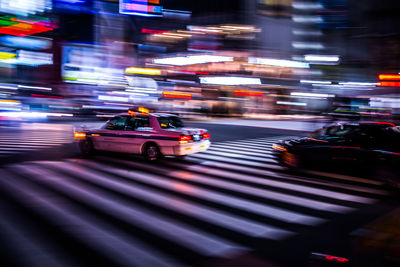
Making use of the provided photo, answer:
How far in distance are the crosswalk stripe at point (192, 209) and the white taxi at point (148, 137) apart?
2015 mm

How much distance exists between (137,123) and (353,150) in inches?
227

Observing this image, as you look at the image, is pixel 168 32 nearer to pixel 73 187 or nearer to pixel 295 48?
pixel 295 48

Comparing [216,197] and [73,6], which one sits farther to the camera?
[73,6]

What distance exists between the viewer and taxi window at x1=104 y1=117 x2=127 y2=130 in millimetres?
9664

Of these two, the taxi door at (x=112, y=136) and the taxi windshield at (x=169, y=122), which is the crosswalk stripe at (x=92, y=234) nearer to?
the taxi door at (x=112, y=136)

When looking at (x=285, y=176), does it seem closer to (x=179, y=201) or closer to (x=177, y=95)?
(x=179, y=201)

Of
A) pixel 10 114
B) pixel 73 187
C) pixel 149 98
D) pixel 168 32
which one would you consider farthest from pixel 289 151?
pixel 168 32

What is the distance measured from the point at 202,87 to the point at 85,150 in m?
31.5

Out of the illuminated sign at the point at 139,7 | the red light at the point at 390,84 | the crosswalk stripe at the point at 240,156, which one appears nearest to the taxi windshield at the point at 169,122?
the crosswalk stripe at the point at 240,156

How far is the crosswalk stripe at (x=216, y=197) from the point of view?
482 cm

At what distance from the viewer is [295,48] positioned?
41.8 metres

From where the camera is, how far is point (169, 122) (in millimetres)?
9445

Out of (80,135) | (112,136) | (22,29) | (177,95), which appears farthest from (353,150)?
(22,29)

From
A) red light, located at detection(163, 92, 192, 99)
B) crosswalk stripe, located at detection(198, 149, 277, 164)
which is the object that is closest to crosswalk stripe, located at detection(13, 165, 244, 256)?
crosswalk stripe, located at detection(198, 149, 277, 164)
